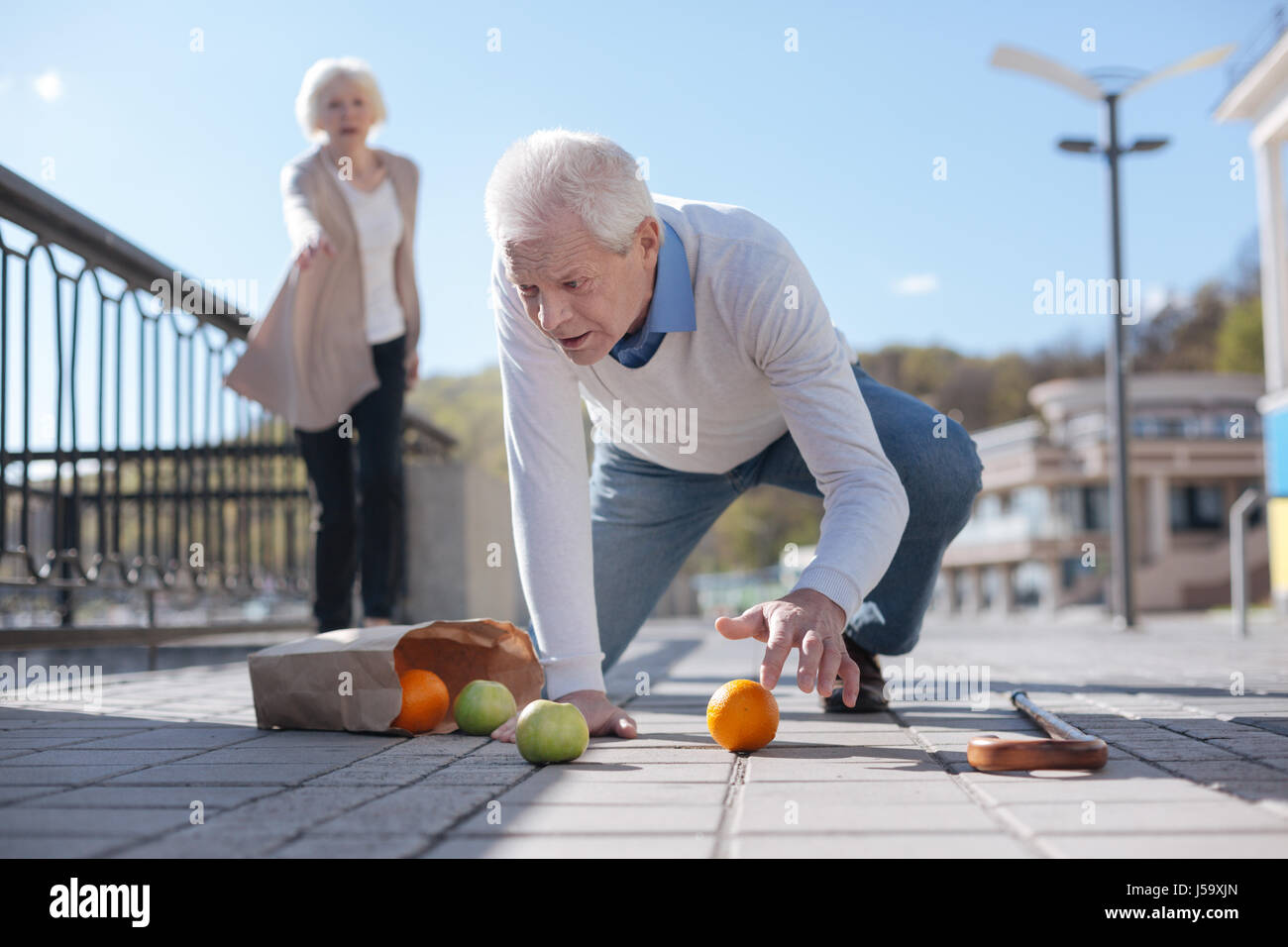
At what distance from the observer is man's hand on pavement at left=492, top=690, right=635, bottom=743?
2855 millimetres

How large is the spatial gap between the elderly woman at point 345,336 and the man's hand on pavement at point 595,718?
6.45 ft

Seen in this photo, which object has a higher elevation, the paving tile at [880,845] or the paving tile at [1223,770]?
the paving tile at [880,845]

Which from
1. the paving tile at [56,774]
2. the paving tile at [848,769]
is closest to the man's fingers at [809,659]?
the paving tile at [848,769]

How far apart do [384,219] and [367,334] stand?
512 millimetres

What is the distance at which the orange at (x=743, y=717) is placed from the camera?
258cm

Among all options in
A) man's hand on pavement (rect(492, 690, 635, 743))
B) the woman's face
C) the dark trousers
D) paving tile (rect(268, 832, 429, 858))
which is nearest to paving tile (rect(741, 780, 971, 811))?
paving tile (rect(268, 832, 429, 858))

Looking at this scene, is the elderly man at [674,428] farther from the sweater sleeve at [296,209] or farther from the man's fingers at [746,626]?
the sweater sleeve at [296,209]

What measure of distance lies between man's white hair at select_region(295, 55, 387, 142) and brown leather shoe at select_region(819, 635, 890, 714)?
119 inches

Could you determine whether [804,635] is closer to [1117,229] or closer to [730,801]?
[730,801]

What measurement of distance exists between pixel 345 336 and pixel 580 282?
2466mm

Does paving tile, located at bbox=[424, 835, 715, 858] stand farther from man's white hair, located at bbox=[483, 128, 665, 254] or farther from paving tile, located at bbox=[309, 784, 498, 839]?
man's white hair, located at bbox=[483, 128, 665, 254]
